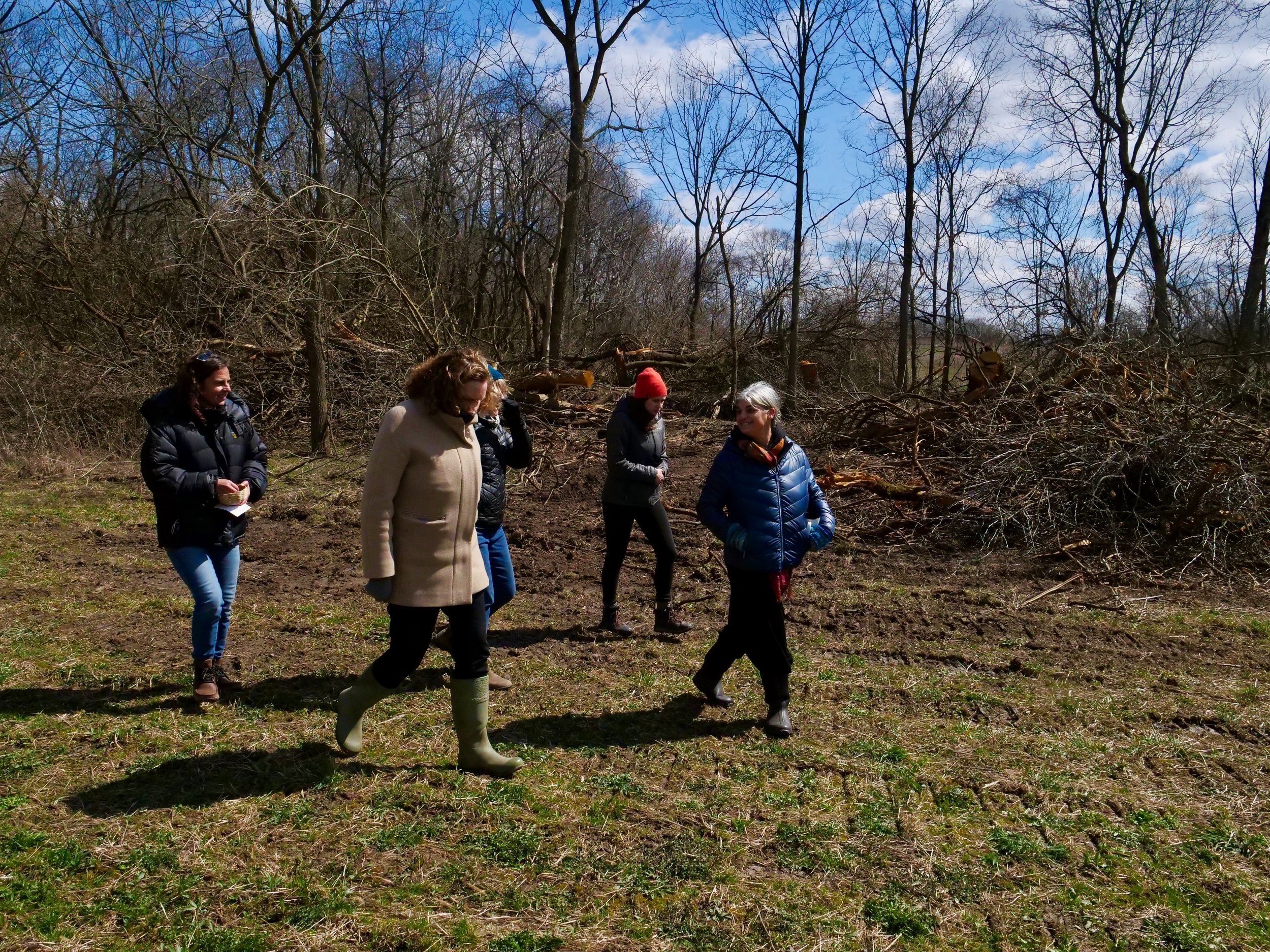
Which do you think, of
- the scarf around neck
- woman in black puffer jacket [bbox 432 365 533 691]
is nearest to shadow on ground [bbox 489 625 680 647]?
woman in black puffer jacket [bbox 432 365 533 691]

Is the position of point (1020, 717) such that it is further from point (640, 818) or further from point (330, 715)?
point (330, 715)

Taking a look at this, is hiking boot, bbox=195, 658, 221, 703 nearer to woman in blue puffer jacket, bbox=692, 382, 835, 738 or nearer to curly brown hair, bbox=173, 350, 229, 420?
curly brown hair, bbox=173, 350, 229, 420

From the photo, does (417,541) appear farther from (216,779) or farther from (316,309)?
(316,309)

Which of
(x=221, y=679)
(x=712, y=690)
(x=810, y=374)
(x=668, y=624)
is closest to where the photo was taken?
(x=221, y=679)

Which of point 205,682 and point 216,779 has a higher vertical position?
point 205,682

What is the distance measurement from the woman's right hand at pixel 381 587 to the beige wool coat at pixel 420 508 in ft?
0.08

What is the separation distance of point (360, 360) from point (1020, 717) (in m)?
11.3

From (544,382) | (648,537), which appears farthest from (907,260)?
(648,537)

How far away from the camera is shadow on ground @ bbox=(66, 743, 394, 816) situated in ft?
11.4

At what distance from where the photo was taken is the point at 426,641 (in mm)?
3654

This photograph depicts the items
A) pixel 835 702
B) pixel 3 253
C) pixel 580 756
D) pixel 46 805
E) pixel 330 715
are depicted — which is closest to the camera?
pixel 46 805

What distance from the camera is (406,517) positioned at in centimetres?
353

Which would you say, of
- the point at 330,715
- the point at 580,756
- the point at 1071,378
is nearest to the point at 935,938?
the point at 580,756

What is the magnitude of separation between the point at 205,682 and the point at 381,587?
5.25ft
